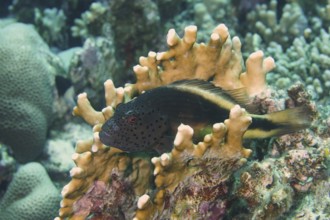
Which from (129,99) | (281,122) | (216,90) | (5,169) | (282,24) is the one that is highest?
(216,90)

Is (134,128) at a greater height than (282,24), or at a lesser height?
greater

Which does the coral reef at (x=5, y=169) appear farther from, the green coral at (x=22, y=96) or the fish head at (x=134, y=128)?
the fish head at (x=134, y=128)

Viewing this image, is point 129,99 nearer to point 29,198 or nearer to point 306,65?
point 29,198

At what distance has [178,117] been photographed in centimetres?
260

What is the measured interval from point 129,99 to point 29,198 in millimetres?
2170

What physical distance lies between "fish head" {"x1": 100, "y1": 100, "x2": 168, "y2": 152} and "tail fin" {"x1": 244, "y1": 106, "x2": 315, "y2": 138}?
0.67 metres

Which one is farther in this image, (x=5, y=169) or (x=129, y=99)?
(x=5, y=169)

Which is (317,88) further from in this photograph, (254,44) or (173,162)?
(173,162)

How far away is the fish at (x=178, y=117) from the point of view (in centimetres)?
252

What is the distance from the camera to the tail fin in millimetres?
2533

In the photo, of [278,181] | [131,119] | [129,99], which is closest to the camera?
[131,119]

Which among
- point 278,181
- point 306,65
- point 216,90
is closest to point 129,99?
point 216,90

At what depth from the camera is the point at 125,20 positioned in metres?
5.55

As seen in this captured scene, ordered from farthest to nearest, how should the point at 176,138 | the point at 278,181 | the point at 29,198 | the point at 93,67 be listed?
1. the point at 93,67
2. the point at 29,198
3. the point at 278,181
4. the point at 176,138
